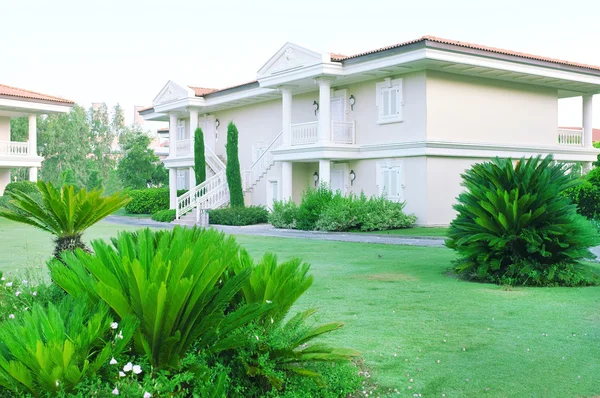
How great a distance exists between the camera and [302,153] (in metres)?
27.5

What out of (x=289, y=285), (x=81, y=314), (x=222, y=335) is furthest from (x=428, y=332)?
(x=81, y=314)

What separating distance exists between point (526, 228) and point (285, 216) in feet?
50.0

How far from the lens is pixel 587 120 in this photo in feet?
101

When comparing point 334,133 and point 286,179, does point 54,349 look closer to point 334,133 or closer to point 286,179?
point 334,133

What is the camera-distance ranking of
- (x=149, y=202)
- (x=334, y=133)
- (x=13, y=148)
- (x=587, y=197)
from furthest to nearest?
(x=13, y=148) → (x=149, y=202) → (x=334, y=133) → (x=587, y=197)

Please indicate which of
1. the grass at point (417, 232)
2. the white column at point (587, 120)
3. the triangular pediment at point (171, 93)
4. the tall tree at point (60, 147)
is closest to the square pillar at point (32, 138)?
the triangular pediment at point (171, 93)

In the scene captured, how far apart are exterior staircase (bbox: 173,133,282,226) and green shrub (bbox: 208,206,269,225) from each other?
2.78 ft

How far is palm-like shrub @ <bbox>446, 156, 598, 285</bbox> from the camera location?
34.6 feet

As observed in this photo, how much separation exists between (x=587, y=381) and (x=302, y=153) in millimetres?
22378

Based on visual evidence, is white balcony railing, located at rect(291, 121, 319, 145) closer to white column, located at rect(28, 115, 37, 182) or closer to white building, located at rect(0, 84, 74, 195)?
white building, located at rect(0, 84, 74, 195)

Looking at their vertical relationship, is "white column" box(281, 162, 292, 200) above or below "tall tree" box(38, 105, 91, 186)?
below

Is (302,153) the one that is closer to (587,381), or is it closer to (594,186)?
(594,186)

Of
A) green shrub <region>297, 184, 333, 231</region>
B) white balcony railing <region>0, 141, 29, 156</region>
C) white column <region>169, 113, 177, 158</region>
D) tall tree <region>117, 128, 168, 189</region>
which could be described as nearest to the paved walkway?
green shrub <region>297, 184, 333, 231</region>

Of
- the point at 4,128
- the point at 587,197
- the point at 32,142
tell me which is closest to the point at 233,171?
the point at 587,197
